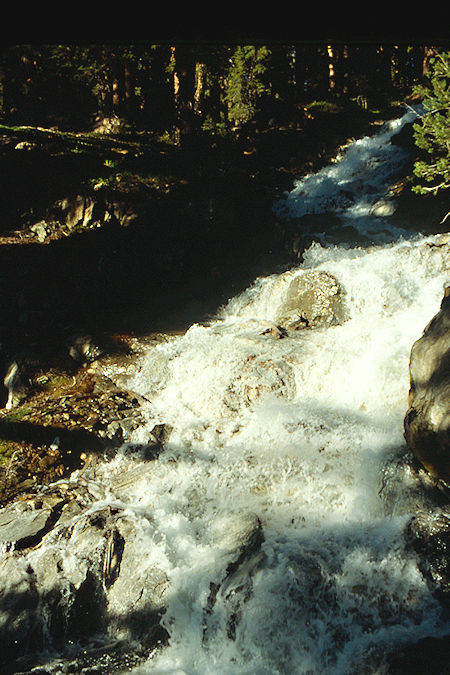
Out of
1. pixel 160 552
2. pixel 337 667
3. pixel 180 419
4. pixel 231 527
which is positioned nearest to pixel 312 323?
pixel 180 419

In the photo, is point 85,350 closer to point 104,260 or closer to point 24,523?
point 104,260

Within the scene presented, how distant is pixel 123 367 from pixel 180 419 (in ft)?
8.28

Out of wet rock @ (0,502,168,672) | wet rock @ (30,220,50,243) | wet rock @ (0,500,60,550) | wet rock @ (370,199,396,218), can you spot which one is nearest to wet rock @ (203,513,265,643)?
wet rock @ (0,502,168,672)

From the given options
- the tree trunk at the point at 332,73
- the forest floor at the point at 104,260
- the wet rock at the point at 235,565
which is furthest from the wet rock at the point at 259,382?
the tree trunk at the point at 332,73

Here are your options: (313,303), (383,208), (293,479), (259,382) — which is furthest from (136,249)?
(383,208)

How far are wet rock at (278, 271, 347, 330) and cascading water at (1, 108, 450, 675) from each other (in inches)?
4.4

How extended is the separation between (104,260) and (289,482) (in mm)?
9057

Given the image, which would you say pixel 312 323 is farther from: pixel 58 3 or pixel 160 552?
pixel 58 3

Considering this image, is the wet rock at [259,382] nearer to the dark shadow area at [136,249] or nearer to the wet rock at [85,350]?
the dark shadow area at [136,249]

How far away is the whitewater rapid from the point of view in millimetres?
4777

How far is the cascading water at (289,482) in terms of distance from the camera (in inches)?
188

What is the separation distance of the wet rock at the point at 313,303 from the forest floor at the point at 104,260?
8.65 ft

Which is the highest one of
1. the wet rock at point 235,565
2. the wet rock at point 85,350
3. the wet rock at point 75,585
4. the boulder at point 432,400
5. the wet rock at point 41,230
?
the wet rock at point 41,230

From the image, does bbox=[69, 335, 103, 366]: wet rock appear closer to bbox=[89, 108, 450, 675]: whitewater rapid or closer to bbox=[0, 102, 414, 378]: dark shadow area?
Result: bbox=[0, 102, 414, 378]: dark shadow area
